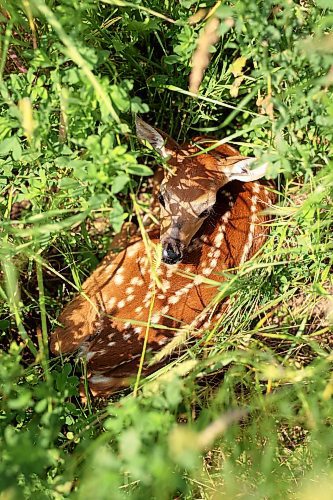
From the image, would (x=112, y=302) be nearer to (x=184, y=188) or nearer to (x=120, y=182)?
(x=184, y=188)

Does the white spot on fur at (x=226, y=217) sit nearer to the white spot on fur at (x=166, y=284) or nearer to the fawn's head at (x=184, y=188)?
the fawn's head at (x=184, y=188)

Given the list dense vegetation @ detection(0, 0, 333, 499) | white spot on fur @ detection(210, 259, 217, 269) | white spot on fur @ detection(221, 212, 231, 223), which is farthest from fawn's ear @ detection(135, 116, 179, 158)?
white spot on fur @ detection(210, 259, 217, 269)

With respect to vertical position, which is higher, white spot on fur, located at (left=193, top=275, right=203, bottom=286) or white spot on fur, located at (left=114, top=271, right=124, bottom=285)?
white spot on fur, located at (left=193, top=275, right=203, bottom=286)

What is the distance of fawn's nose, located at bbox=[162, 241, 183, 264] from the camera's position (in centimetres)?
276

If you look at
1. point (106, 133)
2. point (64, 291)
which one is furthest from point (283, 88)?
point (64, 291)

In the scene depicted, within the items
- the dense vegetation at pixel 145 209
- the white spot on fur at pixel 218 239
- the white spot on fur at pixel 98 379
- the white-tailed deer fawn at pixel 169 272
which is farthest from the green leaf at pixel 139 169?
the white spot on fur at pixel 98 379

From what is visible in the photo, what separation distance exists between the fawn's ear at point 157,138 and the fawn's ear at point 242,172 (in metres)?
0.30

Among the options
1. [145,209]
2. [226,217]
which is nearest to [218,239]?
[226,217]

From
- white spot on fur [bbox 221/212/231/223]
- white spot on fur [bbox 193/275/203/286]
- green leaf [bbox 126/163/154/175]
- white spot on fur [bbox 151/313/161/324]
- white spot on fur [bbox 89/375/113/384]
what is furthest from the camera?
white spot on fur [bbox 221/212/231/223]

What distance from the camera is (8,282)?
2322 millimetres

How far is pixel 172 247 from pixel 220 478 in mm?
1071

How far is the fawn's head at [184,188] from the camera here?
2785mm

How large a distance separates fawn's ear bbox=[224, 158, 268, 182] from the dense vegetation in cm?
15

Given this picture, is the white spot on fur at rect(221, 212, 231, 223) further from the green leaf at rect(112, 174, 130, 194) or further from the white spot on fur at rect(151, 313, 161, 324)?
the green leaf at rect(112, 174, 130, 194)
